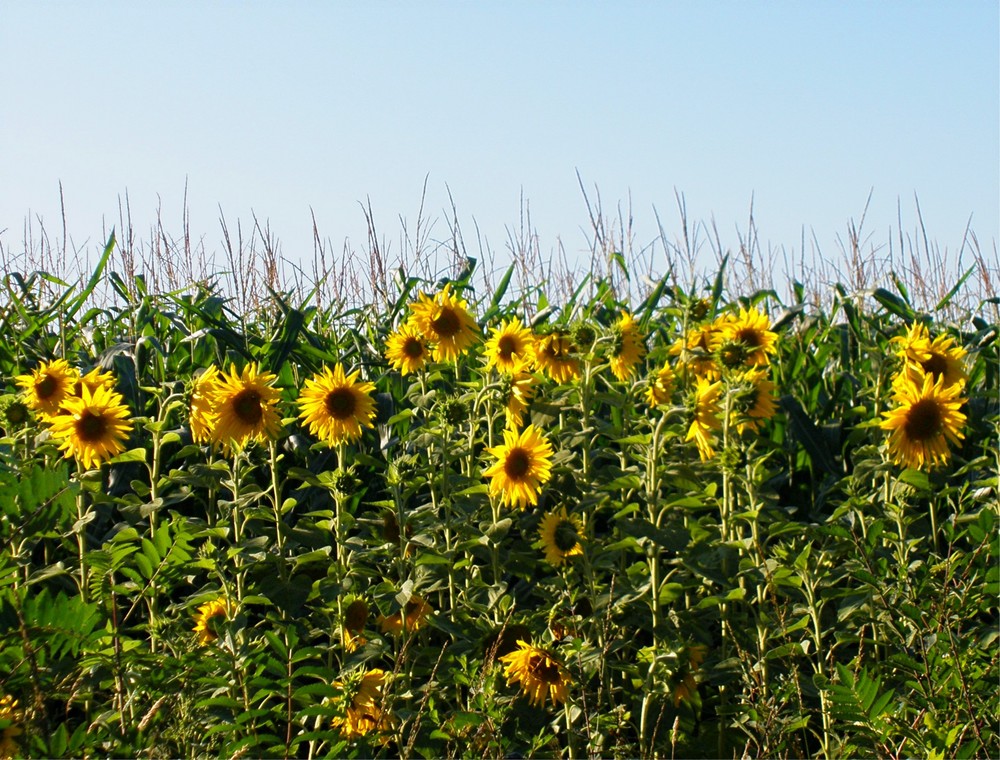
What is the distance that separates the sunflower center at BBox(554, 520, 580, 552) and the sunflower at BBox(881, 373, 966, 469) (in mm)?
943

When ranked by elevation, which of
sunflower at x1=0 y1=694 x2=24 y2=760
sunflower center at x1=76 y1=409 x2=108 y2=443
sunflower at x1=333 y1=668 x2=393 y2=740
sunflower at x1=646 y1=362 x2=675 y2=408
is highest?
sunflower center at x1=76 y1=409 x2=108 y2=443

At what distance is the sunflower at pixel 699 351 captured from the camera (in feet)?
10.9

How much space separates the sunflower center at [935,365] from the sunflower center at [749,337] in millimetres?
514

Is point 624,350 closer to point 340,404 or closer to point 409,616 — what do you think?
point 340,404

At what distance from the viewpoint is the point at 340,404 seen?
3213 millimetres

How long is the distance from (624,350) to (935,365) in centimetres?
99

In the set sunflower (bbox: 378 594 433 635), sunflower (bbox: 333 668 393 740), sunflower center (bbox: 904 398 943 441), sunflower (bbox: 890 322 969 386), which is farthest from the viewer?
sunflower (bbox: 890 322 969 386)

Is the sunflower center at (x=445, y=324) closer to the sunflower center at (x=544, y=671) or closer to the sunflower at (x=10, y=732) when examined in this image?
the sunflower center at (x=544, y=671)

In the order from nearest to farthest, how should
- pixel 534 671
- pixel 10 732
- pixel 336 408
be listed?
pixel 10 732 < pixel 534 671 < pixel 336 408

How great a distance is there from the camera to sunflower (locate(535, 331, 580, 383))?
3.38 metres

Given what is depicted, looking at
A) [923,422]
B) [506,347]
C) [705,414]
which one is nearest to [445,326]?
[506,347]

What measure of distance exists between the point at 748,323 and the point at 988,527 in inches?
38.2

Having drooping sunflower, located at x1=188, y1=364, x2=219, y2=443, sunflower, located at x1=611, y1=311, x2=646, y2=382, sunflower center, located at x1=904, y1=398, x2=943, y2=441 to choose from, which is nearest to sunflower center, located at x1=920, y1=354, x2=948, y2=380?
sunflower center, located at x1=904, y1=398, x2=943, y2=441

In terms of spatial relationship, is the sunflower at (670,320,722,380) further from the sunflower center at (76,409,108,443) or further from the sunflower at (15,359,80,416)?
the sunflower at (15,359,80,416)
